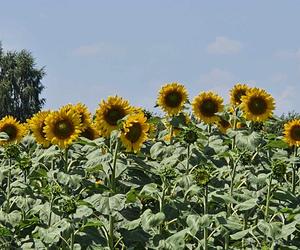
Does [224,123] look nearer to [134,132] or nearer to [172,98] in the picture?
[172,98]

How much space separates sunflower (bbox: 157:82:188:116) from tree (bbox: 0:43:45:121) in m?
52.6

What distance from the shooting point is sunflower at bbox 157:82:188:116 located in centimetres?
750

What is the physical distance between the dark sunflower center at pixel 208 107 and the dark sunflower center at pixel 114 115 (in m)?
1.69

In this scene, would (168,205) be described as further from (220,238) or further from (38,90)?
(38,90)

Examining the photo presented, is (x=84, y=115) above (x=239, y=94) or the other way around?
the other way around

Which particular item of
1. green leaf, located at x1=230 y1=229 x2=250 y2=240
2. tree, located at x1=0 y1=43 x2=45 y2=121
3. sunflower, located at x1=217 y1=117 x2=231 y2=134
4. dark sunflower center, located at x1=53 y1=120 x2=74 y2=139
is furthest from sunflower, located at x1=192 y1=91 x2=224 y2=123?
tree, located at x1=0 y1=43 x2=45 y2=121

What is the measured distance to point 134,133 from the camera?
6.00 meters

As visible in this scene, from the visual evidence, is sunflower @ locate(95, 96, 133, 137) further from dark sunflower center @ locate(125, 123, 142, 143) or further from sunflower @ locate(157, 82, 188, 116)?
sunflower @ locate(157, 82, 188, 116)

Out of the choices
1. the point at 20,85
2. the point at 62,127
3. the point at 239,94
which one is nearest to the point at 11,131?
the point at 62,127

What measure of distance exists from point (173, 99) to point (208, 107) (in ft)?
1.53

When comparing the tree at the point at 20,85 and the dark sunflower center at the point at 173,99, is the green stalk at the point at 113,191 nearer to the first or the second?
the dark sunflower center at the point at 173,99

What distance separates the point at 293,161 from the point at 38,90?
56.3 m

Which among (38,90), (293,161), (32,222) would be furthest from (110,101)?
(38,90)

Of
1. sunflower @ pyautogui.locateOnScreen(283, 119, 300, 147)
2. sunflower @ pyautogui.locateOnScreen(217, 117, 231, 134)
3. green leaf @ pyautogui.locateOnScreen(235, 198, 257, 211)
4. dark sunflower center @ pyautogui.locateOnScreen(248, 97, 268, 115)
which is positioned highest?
sunflower @ pyautogui.locateOnScreen(217, 117, 231, 134)
